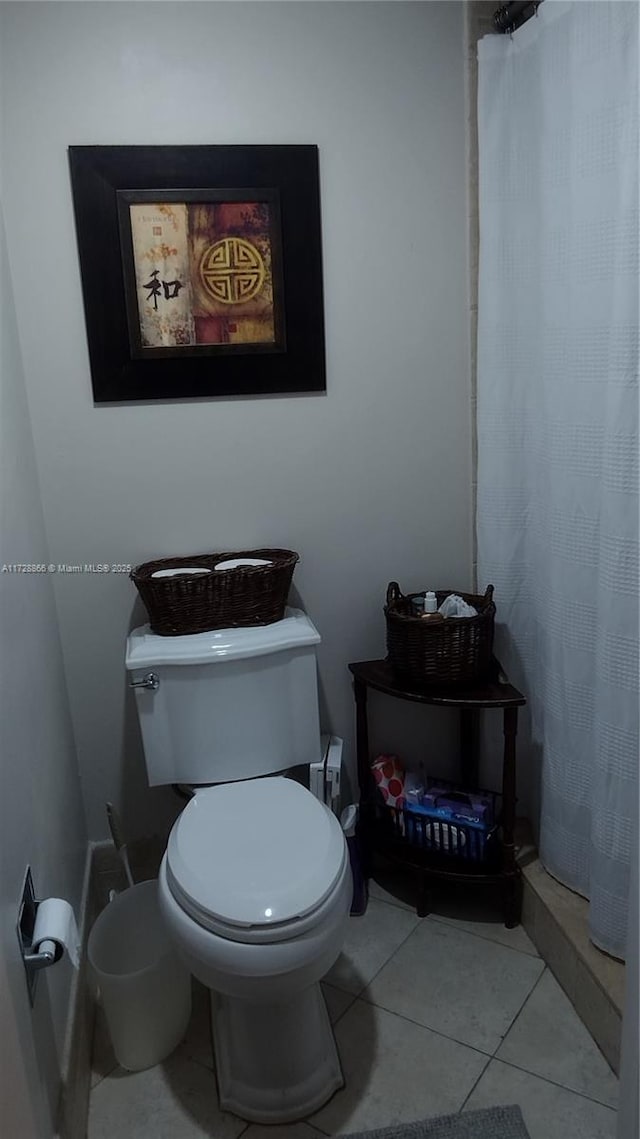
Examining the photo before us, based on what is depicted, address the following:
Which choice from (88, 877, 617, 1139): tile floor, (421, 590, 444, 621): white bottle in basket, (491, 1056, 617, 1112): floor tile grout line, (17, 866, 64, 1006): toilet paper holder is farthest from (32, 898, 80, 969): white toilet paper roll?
(421, 590, 444, 621): white bottle in basket

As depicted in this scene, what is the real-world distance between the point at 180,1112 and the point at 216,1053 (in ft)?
0.42

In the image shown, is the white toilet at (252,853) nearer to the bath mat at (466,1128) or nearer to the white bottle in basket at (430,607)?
the bath mat at (466,1128)

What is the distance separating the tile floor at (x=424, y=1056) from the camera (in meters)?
1.47

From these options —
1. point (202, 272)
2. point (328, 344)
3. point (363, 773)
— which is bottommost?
point (363, 773)

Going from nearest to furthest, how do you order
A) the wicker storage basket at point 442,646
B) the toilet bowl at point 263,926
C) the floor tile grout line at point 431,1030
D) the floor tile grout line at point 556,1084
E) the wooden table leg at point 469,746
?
1. the toilet bowl at point 263,926
2. the floor tile grout line at point 556,1084
3. the floor tile grout line at point 431,1030
4. the wicker storage basket at point 442,646
5. the wooden table leg at point 469,746

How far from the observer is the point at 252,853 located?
57.2 inches

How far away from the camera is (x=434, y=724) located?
2.20 metres

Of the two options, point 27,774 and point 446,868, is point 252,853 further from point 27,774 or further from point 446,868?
point 446,868

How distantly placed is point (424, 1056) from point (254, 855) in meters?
0.59

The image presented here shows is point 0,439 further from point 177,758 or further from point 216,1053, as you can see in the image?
point 216,1053

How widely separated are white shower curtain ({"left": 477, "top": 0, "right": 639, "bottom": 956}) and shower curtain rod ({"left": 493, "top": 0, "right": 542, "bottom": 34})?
0.09 ft

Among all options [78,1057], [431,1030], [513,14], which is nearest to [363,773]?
[431,1030]

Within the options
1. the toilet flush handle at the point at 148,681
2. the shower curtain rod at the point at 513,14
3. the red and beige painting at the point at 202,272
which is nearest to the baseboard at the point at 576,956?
the toilet flush handle at the point at 148,681

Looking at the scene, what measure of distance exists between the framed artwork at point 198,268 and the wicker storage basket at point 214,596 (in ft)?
1.45
